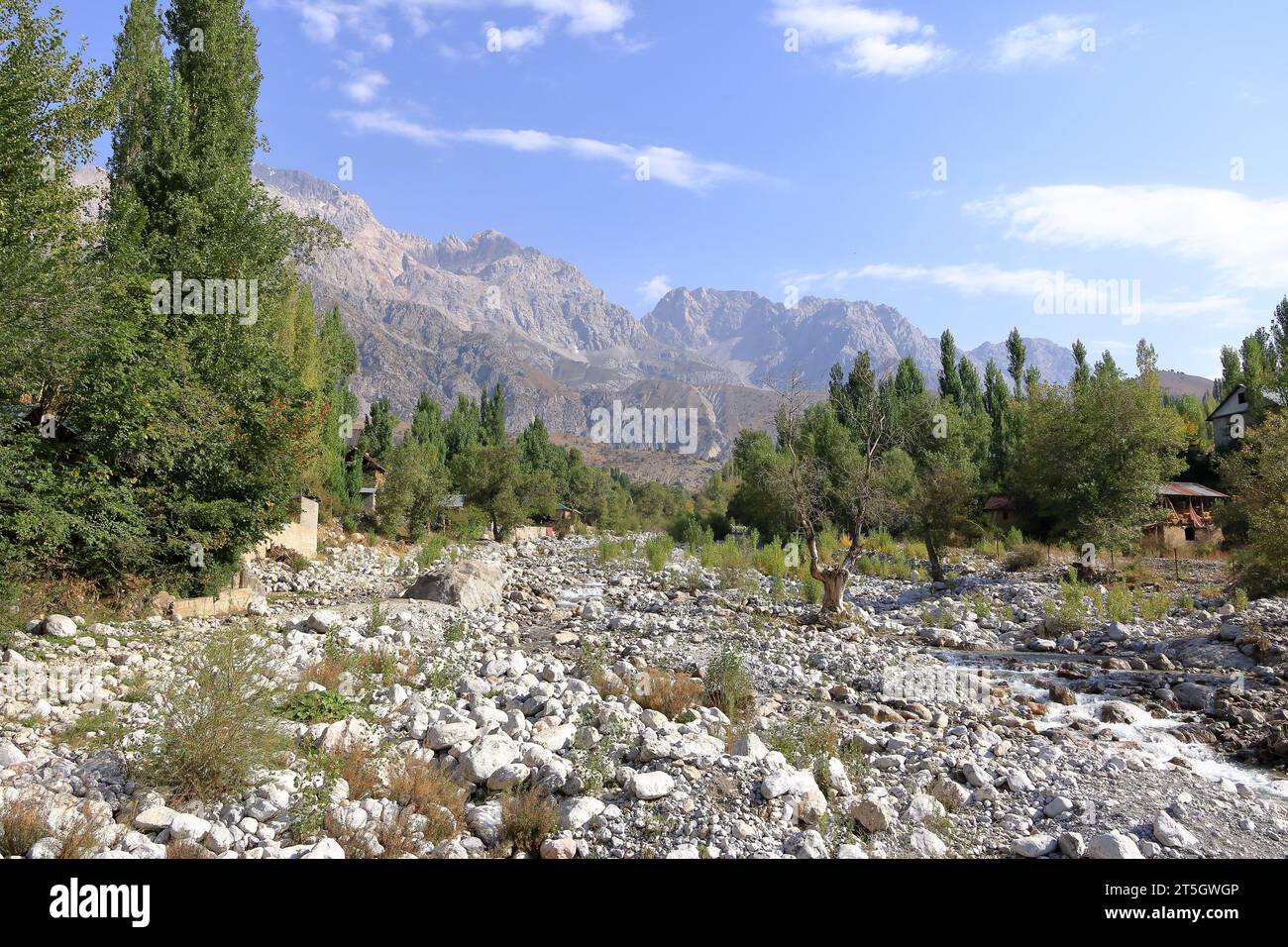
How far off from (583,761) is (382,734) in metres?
1.98

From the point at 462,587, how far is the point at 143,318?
A: 308 inches

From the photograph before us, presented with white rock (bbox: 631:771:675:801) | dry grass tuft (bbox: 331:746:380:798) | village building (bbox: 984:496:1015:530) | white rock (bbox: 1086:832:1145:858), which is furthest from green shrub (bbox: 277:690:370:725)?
village building (bbox: 984:496:1015:530)

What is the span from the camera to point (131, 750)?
5711 millimetres

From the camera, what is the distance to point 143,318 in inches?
501

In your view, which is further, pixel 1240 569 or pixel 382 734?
pixel 1240 569

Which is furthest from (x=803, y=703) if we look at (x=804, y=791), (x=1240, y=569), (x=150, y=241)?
(x=1240, y=569)

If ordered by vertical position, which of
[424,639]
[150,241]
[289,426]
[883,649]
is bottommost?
[883,649]

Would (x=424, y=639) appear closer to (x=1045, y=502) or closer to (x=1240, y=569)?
(x=1240, y=569)

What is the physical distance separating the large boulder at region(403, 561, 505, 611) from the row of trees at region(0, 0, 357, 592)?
10.9 ft

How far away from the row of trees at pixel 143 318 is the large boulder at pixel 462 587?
3.34 meters

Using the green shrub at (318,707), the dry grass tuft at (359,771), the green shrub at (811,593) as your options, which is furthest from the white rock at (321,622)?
the green shrub at (811,593)

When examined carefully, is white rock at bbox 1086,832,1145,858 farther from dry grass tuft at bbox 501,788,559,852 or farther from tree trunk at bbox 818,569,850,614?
tree trunk at bbox 818,569,850,614

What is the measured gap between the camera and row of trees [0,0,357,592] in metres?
10.6

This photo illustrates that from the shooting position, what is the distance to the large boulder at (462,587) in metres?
15.4
